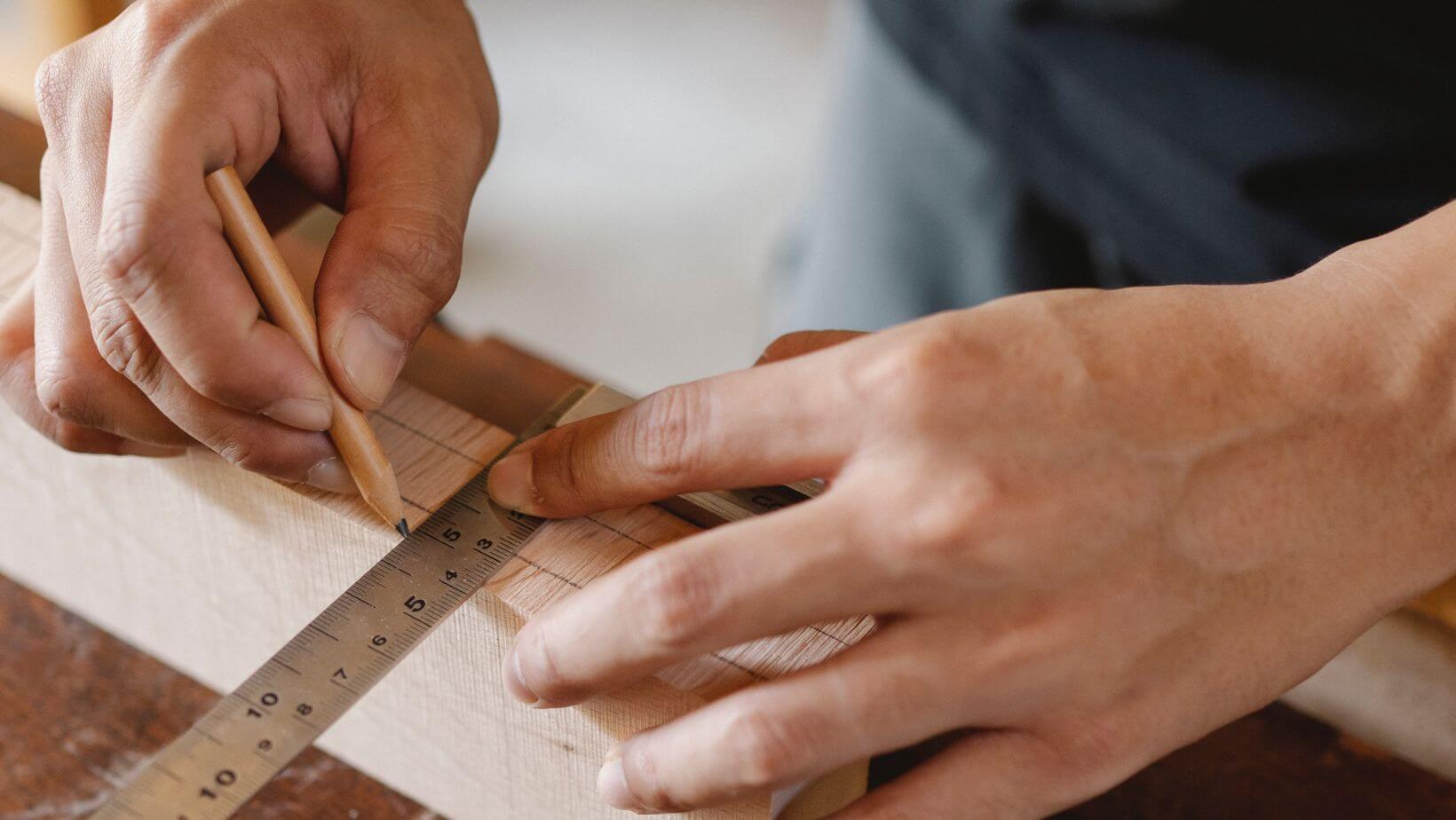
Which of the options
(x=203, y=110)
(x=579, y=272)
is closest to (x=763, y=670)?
(x=203, y=110)

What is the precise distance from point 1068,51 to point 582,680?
1.06 metres

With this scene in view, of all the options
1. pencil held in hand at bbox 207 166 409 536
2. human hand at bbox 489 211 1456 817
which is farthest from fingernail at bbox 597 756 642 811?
pencil held in hand at bbox 207 166 409 536

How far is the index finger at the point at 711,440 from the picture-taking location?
72cm

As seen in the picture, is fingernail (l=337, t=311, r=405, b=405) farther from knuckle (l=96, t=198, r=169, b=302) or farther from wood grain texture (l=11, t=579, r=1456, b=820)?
wood grain texture (l=11, t=579, r=1456, b=820)

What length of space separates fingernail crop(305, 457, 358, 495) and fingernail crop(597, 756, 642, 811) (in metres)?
0.31

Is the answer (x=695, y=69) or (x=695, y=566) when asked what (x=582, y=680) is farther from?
(x=695, y=69)

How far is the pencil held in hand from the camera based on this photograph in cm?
82

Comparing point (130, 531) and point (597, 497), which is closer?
point (597, 497)

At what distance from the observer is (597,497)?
0.83m

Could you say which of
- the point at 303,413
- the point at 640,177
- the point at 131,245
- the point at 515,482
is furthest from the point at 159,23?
the point at 640,177

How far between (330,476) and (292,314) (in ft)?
0.43

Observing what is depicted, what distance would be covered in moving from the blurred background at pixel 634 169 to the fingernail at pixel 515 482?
1.90 meters

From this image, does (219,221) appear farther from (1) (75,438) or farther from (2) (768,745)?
(2) (768,745)

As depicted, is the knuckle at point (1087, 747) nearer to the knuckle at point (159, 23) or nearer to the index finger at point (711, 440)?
the index finger at point (711, 440)
